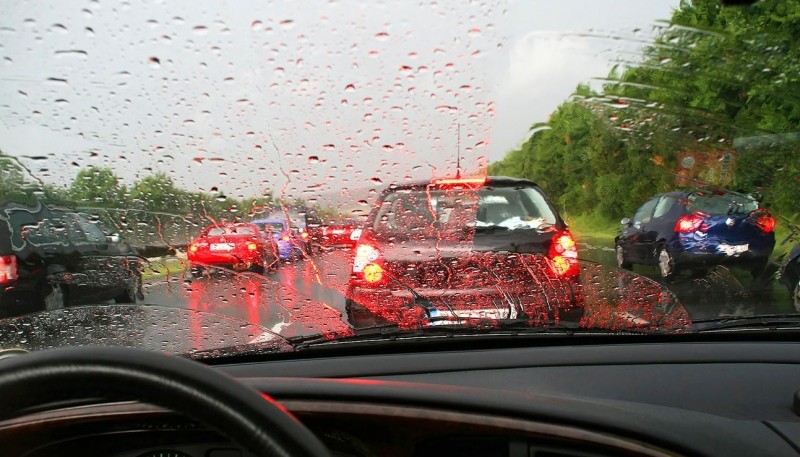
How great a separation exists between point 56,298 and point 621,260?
3155mm

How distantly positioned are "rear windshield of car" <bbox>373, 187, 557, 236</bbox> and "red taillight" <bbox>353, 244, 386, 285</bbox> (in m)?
0.14

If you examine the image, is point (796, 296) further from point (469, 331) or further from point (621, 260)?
point (469, 331)

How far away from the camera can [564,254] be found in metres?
4.30

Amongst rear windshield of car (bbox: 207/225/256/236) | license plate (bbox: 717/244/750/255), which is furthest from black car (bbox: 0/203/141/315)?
license plate (bbox: 717/244/750/255)

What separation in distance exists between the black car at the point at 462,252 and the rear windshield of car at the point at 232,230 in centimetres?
68

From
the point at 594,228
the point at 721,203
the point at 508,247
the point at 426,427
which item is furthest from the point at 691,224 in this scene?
the point at 426,427

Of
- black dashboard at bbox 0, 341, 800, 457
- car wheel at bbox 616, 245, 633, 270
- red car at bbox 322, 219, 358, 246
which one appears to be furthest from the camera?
red car at bbox 322, 219, 358, 246

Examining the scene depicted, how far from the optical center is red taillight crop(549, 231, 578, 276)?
421 centimetres

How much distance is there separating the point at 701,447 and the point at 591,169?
231cm

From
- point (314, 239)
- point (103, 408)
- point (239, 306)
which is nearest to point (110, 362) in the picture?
A: point (103, 408)

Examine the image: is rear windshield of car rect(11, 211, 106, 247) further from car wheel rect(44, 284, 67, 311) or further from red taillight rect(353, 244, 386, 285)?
red taillight rect(353, 244, 386, 285)

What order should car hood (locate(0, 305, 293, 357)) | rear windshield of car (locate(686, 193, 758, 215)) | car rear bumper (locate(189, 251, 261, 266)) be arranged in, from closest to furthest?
car hood (locate(0, 305, 293, 357)), car rear bumper (locate(189, 251, 261, 266)), rear windshield of car (locate(686, 193, 758, 215))

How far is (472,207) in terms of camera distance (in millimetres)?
4266

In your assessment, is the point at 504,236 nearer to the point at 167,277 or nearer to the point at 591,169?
the point at 591,169
